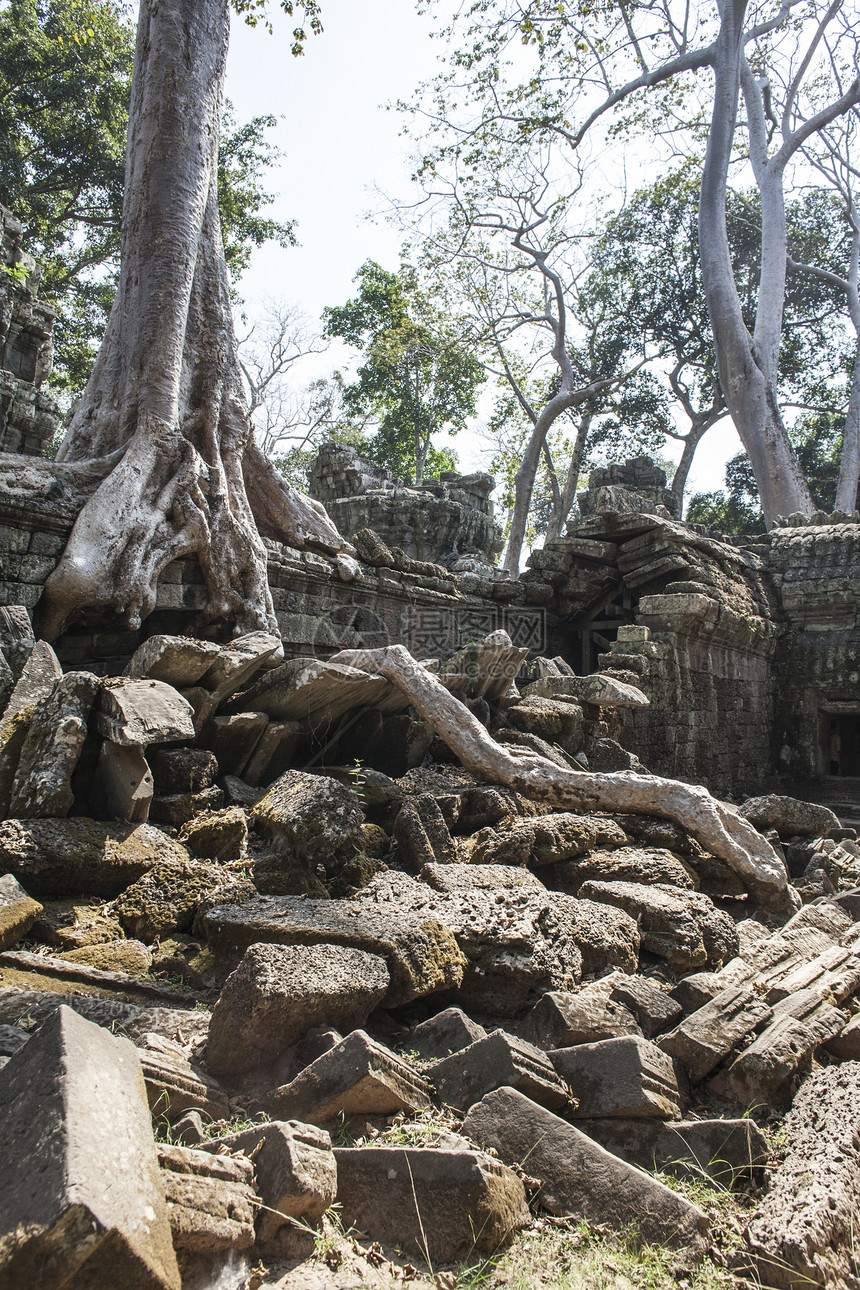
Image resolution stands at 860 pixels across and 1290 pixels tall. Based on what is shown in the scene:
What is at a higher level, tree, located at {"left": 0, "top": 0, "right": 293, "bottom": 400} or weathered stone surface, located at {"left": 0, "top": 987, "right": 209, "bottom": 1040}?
tree, located at {"left": 0, "top": 0, "right": 293, "bottom": 400}

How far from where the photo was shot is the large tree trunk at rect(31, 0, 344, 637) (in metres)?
4.57

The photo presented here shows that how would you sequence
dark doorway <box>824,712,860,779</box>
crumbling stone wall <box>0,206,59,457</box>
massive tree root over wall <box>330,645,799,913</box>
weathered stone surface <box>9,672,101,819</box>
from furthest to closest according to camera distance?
dark doorway <box>824,712,860,779</box> → crumbling stone wall <box>0,206,59,457</box> → massive tree root over wall <box>330,645,799,913</box> → weathered stone surface <box>9,672,101,819</box>

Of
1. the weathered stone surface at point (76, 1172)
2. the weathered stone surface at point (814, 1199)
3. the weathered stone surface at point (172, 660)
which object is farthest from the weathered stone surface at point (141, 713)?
the weathered stone surface at point (814, 1199)

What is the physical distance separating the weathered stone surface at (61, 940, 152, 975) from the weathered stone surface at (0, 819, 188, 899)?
0.27 m

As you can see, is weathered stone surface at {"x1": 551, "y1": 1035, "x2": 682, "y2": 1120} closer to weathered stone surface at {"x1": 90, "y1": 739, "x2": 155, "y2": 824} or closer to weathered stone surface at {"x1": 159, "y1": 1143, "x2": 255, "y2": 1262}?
weathered stone surface at {"x1": 159, "y1": 1143, "x2": 255, "y2": 1262}

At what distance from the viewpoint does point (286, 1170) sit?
1539 millimetres

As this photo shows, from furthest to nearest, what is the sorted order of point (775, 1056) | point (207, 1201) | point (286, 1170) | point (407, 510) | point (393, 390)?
point (393, 390), point (407, 510), point (775, 1056), point (286, 1170), point (207, 1201)

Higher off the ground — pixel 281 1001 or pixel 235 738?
pixel 235 738

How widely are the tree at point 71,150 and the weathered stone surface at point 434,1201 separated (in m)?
13.7

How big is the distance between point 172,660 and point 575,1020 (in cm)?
216

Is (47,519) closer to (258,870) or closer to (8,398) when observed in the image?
(258,870)

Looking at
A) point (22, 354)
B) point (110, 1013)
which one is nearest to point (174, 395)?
point (110, 1013)

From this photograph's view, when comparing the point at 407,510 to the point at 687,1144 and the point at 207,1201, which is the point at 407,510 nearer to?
the point at 687,1144

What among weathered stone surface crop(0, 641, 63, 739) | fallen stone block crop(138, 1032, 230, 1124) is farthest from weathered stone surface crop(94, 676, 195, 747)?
fallen stone block crop(138, 1032, 230, 1124)
